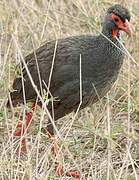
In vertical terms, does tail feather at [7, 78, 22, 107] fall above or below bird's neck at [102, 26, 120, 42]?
below

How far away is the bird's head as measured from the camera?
3.90 metres

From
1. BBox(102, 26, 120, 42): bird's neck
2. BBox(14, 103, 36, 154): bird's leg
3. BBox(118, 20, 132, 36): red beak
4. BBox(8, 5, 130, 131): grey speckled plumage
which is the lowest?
BBox(14, 103, 36, 154): bird's leg

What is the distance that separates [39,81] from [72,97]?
22 cm

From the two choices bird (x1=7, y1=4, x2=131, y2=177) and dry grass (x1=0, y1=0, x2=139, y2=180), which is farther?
bird (x1=7, y1=4, x2=131, y2=177)

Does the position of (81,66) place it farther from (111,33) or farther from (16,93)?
(16,93)

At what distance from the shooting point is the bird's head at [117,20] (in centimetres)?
390

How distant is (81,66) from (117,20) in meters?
0.35

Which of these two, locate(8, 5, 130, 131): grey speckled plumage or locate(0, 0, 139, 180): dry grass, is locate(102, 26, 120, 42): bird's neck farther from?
locate(0, 0, 139, 180): dry grass

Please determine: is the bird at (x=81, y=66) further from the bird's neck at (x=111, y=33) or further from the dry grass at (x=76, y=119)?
the dry grass at (x=76, y=119)

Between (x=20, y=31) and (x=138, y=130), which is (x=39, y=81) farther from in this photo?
(x=20, y=31)

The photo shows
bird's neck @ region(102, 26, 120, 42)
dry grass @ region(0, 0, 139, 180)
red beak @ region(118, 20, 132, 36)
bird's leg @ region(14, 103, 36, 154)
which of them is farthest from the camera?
bird's neck @ region(102, 26, 120, 42)

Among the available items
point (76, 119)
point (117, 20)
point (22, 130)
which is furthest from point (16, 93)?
point (117, 20)

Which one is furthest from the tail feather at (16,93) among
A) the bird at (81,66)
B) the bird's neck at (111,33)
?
the bird's neck at (111,33)

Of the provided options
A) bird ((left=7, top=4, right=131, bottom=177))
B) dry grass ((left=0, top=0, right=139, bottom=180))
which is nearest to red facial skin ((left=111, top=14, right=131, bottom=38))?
bird ((left=7, top=4, right=131, bottom=177))
